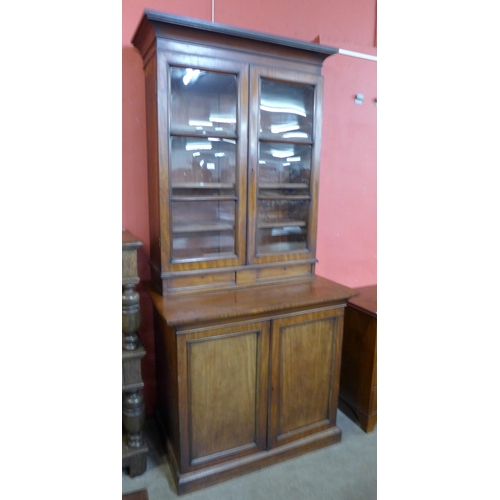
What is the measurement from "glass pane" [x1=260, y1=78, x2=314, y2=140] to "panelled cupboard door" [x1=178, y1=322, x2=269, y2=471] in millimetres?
1022

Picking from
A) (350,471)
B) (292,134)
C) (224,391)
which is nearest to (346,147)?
(292,134)

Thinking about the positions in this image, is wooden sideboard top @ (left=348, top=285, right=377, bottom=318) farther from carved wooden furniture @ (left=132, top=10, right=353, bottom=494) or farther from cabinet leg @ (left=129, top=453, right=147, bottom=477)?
cabinet leg @ (left=129, top=453, right=147, bottom=477)

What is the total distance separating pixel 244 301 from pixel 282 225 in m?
0.55

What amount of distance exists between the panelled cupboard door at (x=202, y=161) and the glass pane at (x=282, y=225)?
0.55 feet

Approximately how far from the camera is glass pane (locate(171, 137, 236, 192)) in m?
1.73

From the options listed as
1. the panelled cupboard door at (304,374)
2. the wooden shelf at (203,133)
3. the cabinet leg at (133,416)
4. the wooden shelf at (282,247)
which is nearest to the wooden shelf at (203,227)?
the wooden shelf at (282,247)

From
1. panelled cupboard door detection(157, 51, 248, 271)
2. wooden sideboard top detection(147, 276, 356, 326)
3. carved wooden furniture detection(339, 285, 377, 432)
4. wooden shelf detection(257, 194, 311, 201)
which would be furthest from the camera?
carved wooden furniture detection(339, 285, 377, 432)

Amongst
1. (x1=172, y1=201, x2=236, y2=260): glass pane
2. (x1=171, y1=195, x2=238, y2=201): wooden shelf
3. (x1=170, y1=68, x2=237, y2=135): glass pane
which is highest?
(x1=170, y1=68, x2=237, y2=135): glass pane

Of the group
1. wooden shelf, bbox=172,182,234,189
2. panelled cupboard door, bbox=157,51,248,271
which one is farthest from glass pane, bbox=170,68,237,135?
Result: wooden shelf, bbox=172,182,234,189

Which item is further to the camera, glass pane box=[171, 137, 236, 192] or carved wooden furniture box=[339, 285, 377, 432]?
carved wooden furniture box=[339, 285, 377, 432]

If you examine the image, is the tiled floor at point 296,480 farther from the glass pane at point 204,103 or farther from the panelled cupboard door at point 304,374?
the glass pane at point 204,103

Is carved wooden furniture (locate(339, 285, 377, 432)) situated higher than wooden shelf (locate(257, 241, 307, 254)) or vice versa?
wooden shelf (locate(257, 241, 307, 254))
